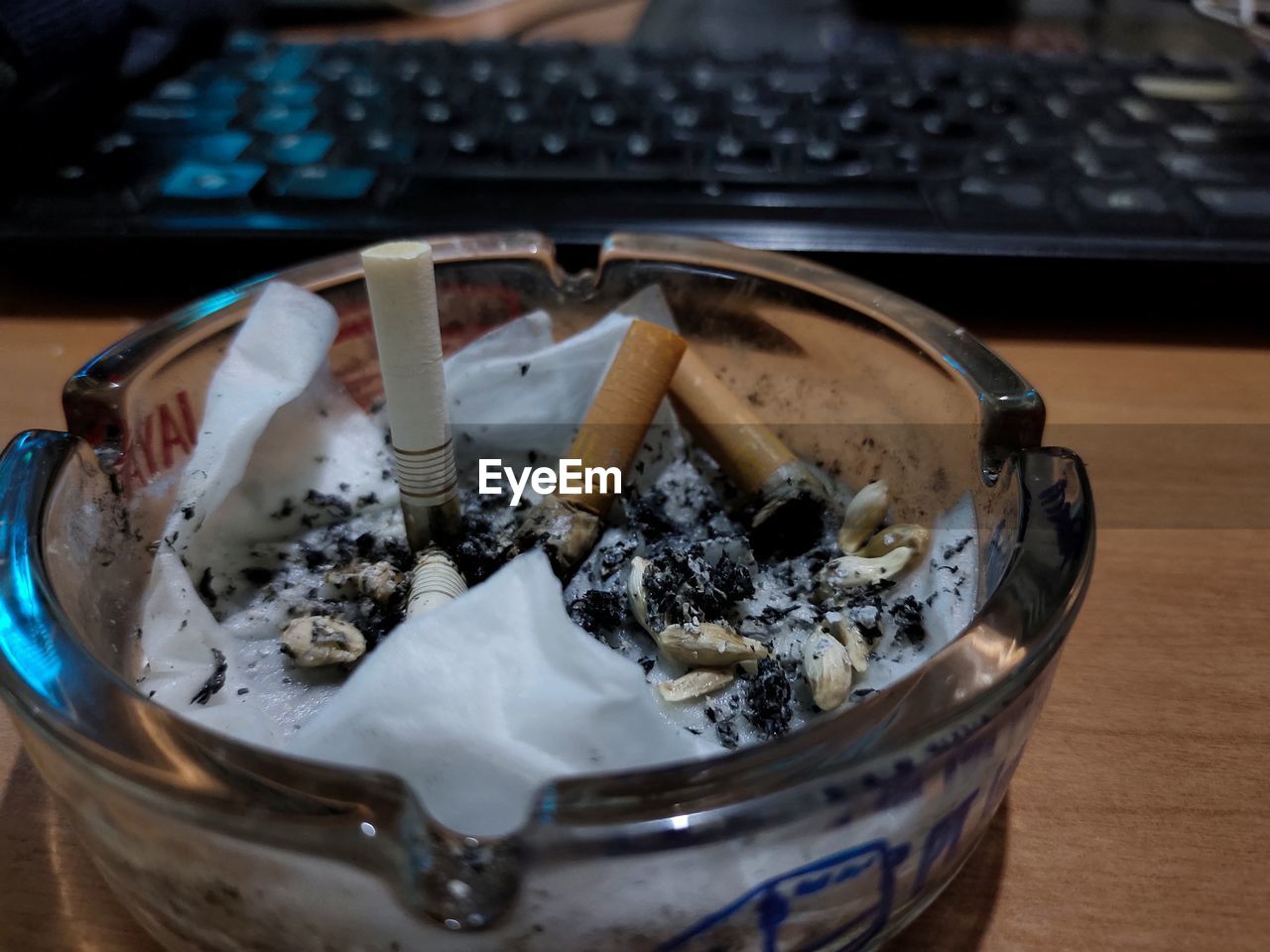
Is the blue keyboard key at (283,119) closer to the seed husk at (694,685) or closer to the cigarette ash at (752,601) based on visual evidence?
the cigarette ash at (752,601)

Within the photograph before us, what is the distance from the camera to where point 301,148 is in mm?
782

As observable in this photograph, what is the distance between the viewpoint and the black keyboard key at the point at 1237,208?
0.68m

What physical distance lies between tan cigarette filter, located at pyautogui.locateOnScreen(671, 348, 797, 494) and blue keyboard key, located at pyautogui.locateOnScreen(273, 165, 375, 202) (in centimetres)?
35

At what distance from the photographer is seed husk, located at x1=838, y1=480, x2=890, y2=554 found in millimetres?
444

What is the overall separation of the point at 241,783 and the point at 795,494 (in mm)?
285

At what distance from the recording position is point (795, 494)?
0.45 meters

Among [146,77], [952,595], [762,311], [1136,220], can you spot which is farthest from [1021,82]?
[146,77]

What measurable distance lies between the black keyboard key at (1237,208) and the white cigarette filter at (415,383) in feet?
1.91

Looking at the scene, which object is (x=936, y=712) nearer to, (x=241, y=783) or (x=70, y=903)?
(x=241, y=783)

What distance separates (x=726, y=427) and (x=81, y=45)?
66cm

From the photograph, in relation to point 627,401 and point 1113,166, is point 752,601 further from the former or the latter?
point 1113,166

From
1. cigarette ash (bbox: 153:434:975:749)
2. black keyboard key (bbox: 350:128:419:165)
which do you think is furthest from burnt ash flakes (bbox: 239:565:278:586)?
black keyboard key (bbox: 350:128:419:165)

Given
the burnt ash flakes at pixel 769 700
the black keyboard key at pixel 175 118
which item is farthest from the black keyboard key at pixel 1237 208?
the black keyboard key at pixel 175 118

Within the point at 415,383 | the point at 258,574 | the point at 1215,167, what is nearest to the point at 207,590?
the point at 258,574
